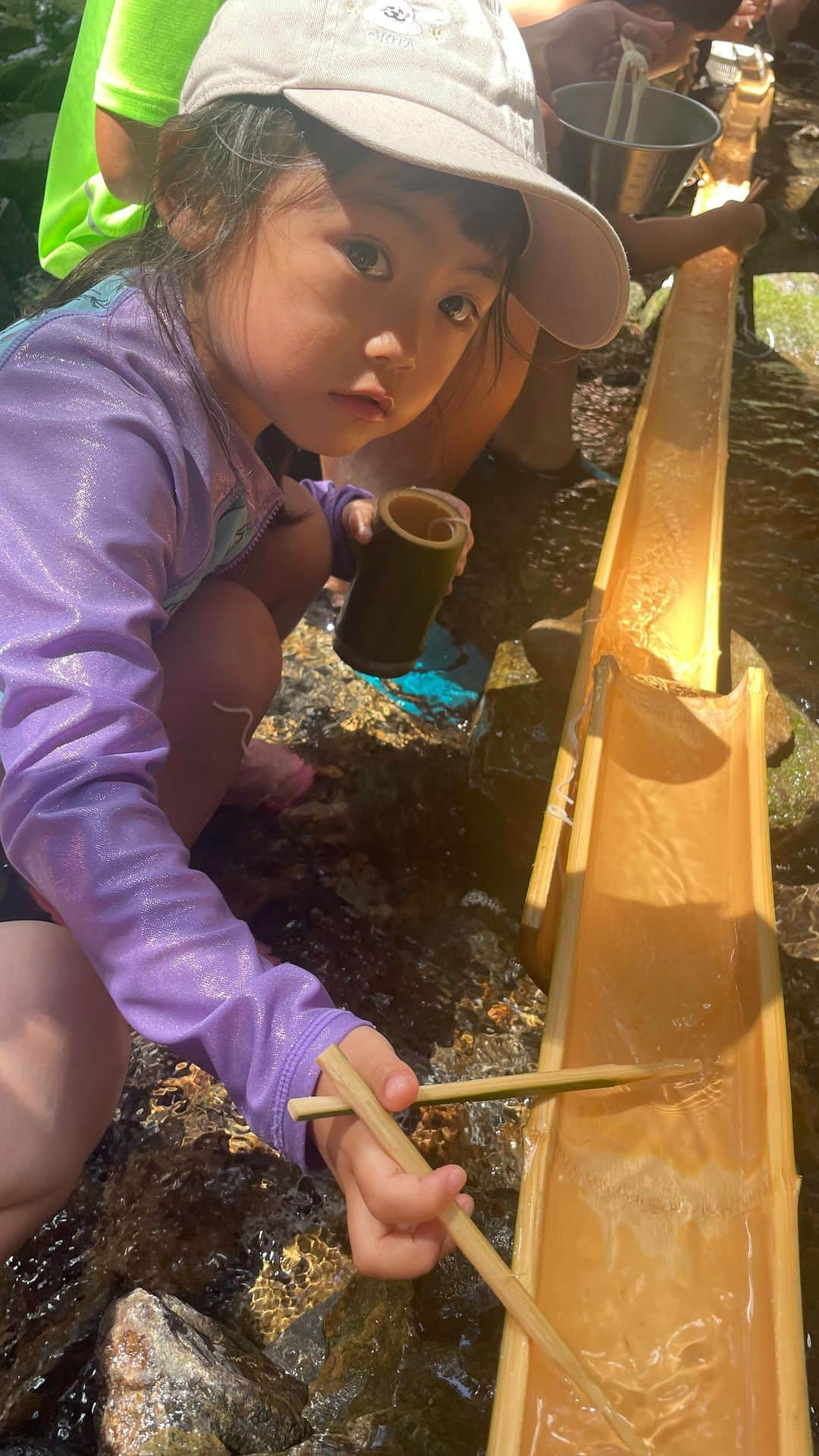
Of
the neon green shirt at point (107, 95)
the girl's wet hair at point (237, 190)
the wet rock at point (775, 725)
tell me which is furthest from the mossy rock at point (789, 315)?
the girl's wet hair at point (237, 190)

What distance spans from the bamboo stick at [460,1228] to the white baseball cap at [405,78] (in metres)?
1.01

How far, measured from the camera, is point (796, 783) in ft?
7.23

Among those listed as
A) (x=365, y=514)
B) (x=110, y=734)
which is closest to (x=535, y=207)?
(x=365, y=514)

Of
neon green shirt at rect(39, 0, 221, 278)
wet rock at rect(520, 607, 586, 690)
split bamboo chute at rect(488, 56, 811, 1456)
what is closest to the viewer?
split bamboo chute at rect(488, 56, 811, 1456)

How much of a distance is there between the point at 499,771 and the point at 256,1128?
4.03ft

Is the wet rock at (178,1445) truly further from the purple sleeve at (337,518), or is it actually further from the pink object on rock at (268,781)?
the purple sleeve at (337,518)

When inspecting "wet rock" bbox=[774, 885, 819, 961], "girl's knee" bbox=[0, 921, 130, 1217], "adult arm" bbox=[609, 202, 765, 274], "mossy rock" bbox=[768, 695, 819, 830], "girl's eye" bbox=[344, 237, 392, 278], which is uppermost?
"girl's eye" bbox=[344, 237, 392, 278]

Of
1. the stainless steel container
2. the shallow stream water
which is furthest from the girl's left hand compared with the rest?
the stainless steel container

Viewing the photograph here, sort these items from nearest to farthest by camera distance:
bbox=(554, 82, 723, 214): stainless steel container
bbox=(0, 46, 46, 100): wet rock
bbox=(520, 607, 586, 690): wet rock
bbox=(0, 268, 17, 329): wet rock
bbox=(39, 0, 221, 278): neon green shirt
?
bbox=(39, 0, 221, 278): neon green shirt < bbox=(520, 607, 586, 690): wet rock < bbox=(554, 82, 723, 214): stainless steel container < bbox=(0, 268, 17, 329): wet rock < bbox=(0, 46, 46, 100): wet rock

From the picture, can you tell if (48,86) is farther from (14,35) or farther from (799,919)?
(799,919)

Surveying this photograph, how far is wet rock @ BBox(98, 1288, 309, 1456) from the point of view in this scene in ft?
3.77

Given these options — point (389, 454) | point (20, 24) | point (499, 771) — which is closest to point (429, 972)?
point (499, 771)

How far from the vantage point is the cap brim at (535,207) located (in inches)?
46.4

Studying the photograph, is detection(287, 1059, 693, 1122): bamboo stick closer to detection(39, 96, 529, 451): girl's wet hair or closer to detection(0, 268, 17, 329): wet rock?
detection(39, 96, 529, 451): girl's wet hair
